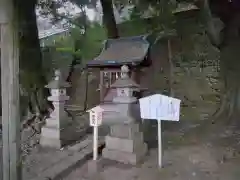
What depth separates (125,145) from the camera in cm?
559

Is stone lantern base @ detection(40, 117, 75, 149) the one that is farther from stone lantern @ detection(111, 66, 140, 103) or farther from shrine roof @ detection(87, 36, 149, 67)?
shrine roof @ detection(87, 36, 149, 67)

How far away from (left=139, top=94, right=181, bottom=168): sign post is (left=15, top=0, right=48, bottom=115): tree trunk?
450 cm

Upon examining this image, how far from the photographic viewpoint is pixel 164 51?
37.2 feet

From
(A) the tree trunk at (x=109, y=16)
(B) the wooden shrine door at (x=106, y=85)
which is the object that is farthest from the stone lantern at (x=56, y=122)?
(A) the tree trunk at (x=109, y=16)

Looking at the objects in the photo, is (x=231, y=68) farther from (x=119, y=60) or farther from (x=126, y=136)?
(x=126, y=136)

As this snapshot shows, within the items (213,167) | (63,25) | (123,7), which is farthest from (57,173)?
(63,25)

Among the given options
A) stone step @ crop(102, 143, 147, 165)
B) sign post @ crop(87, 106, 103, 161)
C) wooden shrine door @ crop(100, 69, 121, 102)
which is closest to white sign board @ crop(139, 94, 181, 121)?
stone step @ crop(102, 143, 147, 165)

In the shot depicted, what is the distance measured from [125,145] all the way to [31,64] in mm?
4789

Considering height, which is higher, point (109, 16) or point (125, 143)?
point (109, 16)

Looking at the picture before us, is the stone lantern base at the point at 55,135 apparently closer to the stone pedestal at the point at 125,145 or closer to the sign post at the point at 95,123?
the sign post at the point at 95,123

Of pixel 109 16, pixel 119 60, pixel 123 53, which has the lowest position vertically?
pixel 119 60

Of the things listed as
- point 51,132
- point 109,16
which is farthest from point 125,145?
point 109,16

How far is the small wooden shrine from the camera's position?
414 inches

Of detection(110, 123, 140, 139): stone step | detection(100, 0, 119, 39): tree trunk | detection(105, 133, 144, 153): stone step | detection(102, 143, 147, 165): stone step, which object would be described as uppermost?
detection(100, 0, 119, 39): tree trunk
